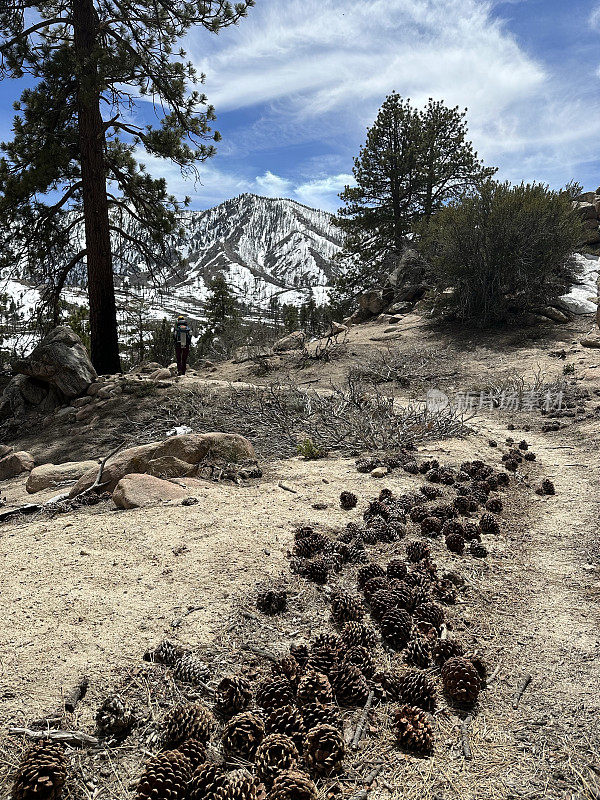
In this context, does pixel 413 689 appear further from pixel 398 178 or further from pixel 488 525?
pixel 398 178

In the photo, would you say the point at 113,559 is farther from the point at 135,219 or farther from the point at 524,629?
the point at 135,219

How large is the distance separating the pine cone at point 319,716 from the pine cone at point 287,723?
0.02m

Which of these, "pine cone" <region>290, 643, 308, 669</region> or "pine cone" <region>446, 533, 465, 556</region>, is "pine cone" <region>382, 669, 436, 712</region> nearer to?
"pine cone" <region>290, 643, 308, 669</region>

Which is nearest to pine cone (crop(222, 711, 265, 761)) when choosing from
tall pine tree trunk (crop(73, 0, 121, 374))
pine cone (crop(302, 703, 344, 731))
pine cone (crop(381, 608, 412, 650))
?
pine cone (crop(302, 703, 344, 731))

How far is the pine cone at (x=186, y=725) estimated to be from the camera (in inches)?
59.8

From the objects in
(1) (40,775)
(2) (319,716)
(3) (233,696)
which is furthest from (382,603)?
(1) (40,775)

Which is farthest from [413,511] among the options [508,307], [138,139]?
[508,307]

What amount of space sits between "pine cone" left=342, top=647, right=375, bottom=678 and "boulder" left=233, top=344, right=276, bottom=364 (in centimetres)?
1121

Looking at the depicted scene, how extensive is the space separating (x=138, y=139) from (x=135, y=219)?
1692 mm

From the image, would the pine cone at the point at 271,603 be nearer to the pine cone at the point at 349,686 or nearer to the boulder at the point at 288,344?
the pine cone at the point at 349,686

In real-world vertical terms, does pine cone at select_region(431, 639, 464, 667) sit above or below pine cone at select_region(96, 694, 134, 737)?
below

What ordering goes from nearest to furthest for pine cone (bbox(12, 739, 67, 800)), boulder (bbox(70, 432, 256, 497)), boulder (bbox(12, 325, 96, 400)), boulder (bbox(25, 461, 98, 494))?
pine cone (bbox(12, 739, 67, 800))
boulder (bbox(70, 432, 256, 497))
boulder (bbox(25, 461, 98, 494))
boulder (bbox(12, 325, 96, 400))

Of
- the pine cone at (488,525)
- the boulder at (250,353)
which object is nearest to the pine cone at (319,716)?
the pine cone at (488,525)

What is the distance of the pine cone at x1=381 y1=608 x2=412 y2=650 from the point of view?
2092 mm
